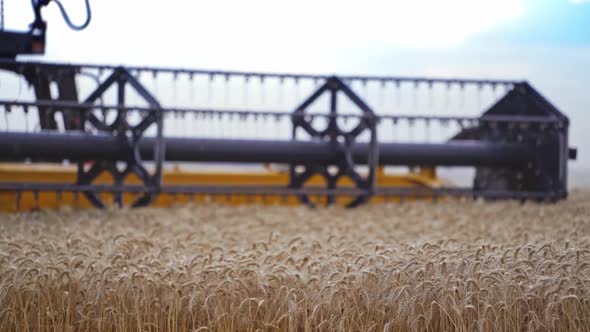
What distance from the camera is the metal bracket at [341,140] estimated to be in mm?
10180

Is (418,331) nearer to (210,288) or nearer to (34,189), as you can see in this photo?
(210,288)

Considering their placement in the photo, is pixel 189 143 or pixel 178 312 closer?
pixel 178 312

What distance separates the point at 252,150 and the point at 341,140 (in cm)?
108

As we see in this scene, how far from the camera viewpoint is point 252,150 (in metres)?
10.1

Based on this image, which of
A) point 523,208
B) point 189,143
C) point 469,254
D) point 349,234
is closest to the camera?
point 469,254

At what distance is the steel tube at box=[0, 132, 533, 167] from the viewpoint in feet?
30.6

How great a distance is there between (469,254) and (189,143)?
18.8 ft

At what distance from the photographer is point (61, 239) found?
606 centimetres

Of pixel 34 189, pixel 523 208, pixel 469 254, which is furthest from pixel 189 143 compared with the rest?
pixel 469 254

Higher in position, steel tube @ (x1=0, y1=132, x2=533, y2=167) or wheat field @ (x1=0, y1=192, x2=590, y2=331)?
steel tube @ (x1=0, y1=132, x2=533, y2=167)

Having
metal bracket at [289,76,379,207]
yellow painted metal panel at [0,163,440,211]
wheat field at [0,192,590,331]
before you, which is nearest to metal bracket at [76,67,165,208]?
yellow painted metal panel at [0,163,440,211]

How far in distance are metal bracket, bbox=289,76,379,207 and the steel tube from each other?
0.13 metres

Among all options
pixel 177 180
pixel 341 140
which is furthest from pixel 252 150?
pixel 177 180

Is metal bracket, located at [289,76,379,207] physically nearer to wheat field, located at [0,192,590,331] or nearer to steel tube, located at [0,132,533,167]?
steel tube, located at [0,132,533,167]
